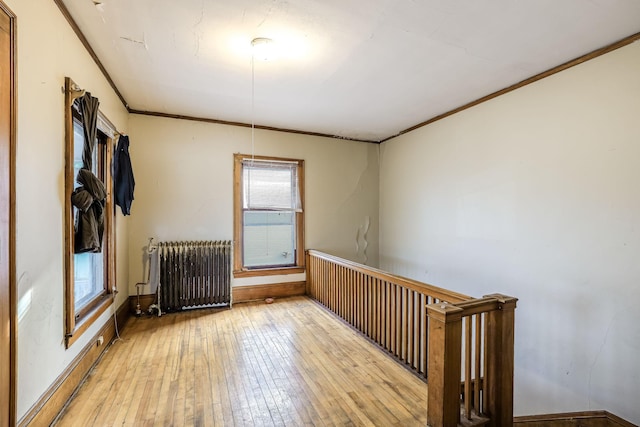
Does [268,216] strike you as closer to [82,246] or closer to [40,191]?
[82,246]

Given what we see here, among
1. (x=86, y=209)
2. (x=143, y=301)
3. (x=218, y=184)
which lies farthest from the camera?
(x=218, y=184)

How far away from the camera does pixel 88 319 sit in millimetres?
2496

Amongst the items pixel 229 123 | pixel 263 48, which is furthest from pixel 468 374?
pixel 229 123

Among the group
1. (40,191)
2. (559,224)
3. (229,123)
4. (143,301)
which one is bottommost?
(143,301)

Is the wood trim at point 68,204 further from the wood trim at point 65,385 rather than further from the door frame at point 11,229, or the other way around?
the door frame at point 11,229

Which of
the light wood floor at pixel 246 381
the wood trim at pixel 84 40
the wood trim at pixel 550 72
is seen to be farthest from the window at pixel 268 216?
the wood trim at pixel 550 72

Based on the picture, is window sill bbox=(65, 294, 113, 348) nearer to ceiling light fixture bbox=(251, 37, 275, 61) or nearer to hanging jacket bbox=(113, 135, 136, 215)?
hanging jacket bbox=(113, 135, 136, 215)

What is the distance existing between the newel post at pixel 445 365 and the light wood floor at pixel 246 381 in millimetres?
224

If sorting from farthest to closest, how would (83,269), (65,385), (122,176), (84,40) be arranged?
(122,176)
(83,269)
(84,40)
(65,385)

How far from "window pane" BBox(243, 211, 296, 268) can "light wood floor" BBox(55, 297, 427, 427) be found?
50.5 inches

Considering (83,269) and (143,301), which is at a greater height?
(83,269)

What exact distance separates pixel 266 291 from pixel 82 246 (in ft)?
9.06

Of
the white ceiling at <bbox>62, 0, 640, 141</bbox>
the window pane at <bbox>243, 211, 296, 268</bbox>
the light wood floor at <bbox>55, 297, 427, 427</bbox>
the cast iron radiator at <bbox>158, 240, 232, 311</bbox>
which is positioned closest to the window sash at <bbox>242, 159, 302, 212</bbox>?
the window pane at <bbox>243, 211, 296, 268</bbox>

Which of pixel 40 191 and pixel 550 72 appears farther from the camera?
pixel 550 72
